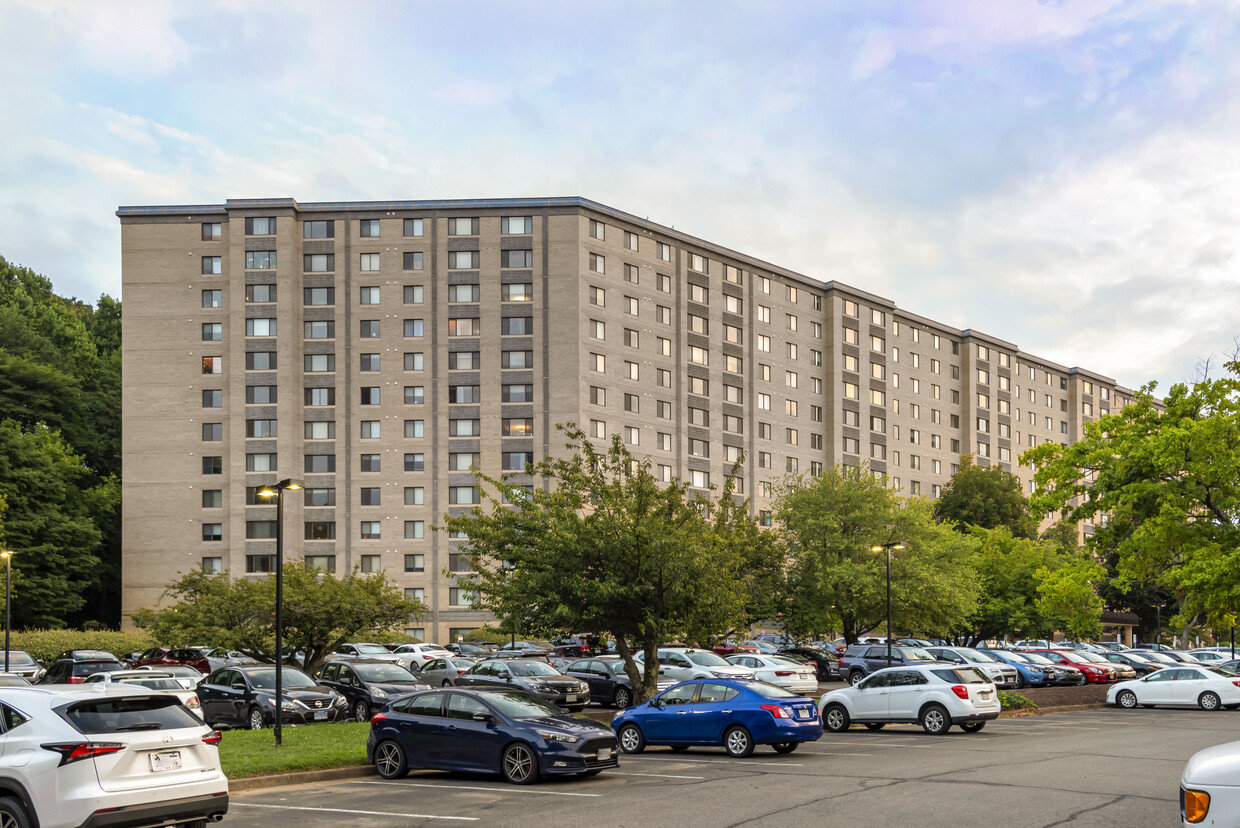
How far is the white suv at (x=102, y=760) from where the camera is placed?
984cm

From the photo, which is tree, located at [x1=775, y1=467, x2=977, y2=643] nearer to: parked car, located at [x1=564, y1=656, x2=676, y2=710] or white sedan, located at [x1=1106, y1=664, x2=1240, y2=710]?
white sedan, located at [x1=1106, y1=664, x2=1240, y2=710]

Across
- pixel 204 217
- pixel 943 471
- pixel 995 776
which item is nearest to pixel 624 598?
pixel 995 776

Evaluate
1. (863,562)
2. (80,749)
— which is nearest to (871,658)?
(863,562)

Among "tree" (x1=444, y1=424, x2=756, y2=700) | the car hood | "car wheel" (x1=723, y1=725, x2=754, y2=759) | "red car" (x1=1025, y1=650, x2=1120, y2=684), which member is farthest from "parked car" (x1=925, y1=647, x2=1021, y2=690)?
the car hood

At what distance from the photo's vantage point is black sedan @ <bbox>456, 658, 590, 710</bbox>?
102 ft

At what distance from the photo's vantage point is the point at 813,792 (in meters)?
15.5

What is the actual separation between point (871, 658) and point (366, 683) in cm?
2307

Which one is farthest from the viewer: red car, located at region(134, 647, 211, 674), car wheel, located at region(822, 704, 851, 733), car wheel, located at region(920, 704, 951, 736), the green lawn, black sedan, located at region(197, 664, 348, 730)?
red car, located at region(134, 647, 211, 674)

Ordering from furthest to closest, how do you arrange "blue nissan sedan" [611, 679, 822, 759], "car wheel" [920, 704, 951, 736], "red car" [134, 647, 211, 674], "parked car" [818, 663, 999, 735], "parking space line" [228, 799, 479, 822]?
1. "red car" [134, 647, 211, 674]
2. "car wheel" [920, 704, 951, 736]
3. "parked car" [818, 663, 999, 735]
4. "blue nissan sedan" [611, 679, 822, 759]
5. "parking space line" [228, 799, 479, 822]

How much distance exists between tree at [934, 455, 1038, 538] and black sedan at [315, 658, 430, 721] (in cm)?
7059

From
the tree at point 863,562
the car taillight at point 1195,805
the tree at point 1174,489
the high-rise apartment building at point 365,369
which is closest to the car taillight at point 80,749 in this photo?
the car taillight at point 1195,805

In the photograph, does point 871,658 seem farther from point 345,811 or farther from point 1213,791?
point 1213,791

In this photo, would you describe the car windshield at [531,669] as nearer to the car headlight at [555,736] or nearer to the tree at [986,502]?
the car headlight at [555,736]

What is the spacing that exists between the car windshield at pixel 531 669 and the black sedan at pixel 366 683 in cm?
347
